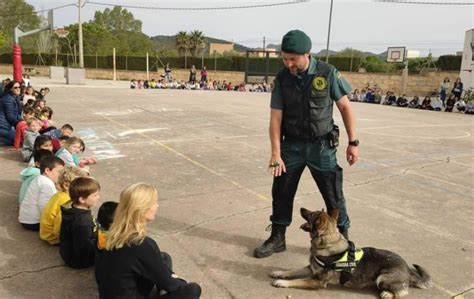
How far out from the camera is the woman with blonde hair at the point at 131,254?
2537 millimetres

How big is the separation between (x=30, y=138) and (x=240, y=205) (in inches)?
159

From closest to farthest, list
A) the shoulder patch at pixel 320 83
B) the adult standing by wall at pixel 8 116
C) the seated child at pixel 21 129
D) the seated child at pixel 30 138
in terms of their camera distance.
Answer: the shoulder patch at pixel 320 83
the seated child at pixel 30 138
the seated child at pixel 21 129
the adult standing by wall at pixel 8 116

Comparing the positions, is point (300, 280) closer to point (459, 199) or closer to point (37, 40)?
point (459, 199)

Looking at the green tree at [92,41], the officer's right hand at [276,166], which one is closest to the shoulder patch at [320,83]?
the officer's right hand at [276,166]

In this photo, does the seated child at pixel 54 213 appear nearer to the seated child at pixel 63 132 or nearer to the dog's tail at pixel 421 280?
the dog's tail at pixel 421 280

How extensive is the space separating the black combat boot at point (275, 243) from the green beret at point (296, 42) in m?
1.60

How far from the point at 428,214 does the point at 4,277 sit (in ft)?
14.9

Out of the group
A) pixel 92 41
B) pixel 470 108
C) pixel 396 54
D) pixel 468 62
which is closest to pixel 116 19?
pixel 92 41

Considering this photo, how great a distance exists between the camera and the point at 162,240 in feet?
13.4

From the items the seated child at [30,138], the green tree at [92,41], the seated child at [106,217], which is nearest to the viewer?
the seated child at [106,217]

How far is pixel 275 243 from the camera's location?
12.8 ft

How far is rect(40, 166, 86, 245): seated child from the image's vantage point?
12.4 feet

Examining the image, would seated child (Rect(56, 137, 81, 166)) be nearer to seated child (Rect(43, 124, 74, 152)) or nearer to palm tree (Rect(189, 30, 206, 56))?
seated child (Rect(43, 124, 74, 152))

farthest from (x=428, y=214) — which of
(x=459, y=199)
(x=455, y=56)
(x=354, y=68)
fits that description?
(x=354, y=68)
